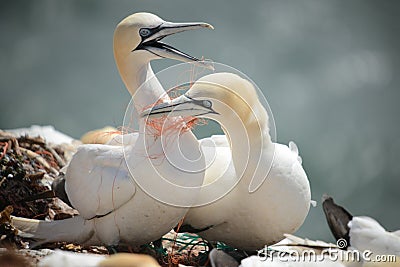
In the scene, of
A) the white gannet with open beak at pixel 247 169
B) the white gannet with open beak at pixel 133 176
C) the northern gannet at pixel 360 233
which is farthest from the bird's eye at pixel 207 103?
the northern gannet at pixel 360 233

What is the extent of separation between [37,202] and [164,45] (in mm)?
979

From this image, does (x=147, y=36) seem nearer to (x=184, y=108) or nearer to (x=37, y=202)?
(x=184, y=108)

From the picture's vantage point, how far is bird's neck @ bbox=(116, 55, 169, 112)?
2.85 metres

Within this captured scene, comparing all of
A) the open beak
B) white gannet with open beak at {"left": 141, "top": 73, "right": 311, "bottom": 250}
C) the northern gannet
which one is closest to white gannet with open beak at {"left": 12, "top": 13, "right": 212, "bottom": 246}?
the open beak

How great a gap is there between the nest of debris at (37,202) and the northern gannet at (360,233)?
1.67 feet

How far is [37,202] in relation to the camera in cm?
337

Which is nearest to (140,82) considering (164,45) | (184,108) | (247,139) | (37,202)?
(164,45)

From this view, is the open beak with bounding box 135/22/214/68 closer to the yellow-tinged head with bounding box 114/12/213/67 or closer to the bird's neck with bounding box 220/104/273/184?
the yellow-tinged head with bounding box 114/12/213/67

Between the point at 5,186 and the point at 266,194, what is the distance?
4.09 feet

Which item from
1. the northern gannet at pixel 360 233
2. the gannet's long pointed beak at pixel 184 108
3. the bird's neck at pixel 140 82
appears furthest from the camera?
the bird's neck at pixel 140 82

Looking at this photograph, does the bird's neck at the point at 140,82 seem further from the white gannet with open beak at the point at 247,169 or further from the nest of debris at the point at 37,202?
the nest of debris at the point at 37,202

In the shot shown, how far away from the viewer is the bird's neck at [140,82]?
9.36ft

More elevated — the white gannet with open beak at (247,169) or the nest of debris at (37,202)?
the white gannet with open beak at (247,169)

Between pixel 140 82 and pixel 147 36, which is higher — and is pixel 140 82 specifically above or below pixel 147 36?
below
